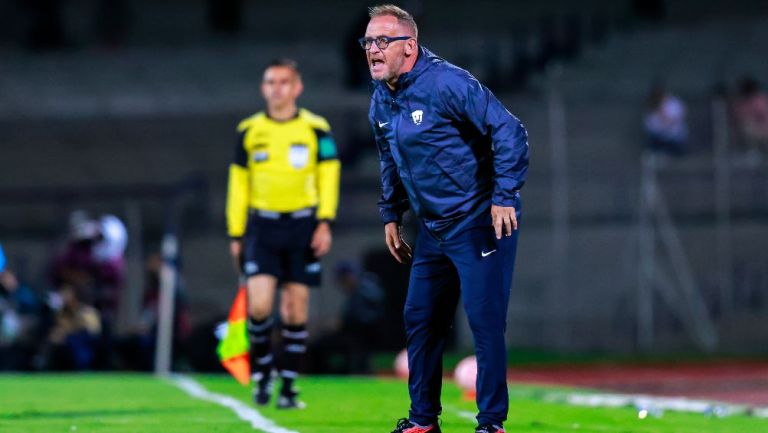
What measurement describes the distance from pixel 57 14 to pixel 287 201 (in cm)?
2380

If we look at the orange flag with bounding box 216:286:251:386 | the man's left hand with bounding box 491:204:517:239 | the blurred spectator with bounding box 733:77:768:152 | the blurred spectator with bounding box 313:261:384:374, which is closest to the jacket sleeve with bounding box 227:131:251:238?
the orange flag with bounding box 216:286:251:386

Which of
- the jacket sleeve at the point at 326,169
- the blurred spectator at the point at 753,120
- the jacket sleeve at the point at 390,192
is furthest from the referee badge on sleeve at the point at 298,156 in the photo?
the blurred spectator at the point at 753,120

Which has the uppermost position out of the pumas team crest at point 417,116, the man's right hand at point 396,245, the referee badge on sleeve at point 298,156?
the pumas team crest at point 417,116

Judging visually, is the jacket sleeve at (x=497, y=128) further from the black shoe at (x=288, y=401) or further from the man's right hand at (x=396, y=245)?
the black shoe at (x=288, y=401)

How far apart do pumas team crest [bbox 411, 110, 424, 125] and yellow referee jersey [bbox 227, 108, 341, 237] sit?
11.7 ft

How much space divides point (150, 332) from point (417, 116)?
11.0m

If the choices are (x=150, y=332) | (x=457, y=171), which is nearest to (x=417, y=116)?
(x=457, y=171)

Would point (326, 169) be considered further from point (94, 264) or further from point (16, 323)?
point (16, 323)

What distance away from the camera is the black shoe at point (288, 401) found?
10602 mm

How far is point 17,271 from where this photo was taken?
21.0 meters

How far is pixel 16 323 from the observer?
1870 cm

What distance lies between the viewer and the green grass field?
29.7ft

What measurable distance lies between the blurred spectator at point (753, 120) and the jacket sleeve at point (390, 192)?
47.4 ft

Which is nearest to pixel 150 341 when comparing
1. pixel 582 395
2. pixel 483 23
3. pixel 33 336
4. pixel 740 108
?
pixel 33 336
